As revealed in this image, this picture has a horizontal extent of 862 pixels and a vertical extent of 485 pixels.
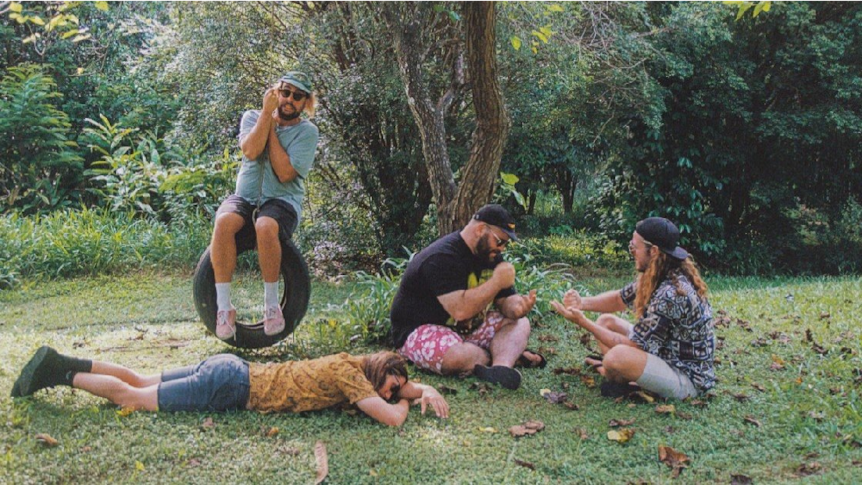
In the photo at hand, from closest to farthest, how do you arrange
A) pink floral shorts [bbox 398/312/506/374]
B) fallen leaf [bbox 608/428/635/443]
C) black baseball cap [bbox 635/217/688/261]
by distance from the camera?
1. fallen leaf [bbox 608/428/635/443]
2. black baseball cap [bbox 635/217/688/261]
3. pink floral shorts [bbox 398/312/506/374]

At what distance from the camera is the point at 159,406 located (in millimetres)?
4281

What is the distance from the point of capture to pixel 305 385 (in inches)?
172

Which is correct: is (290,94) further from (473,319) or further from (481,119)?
(473,319)

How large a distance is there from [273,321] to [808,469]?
3.57 meters

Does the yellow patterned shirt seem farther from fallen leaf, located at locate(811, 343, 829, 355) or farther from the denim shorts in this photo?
fallen leaf, located at locate(811, 343, 829, 355)

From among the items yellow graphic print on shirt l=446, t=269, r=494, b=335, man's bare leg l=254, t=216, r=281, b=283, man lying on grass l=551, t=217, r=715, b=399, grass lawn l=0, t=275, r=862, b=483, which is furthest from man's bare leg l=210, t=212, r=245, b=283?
man lying on grass l=551, t=217, r=715, b=399

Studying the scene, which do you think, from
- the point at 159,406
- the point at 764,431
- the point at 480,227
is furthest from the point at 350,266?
the point at 764,431

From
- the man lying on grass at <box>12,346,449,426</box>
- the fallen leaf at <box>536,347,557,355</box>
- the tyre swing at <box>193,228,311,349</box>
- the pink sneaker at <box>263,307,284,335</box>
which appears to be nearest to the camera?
the man lying on grass at <box>12,346,449,426</box>

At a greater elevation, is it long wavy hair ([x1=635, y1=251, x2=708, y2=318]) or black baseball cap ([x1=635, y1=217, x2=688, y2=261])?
black baseball cap ([x1=635, y1=217, x2=688, y2=261])

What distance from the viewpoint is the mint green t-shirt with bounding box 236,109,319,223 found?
5477 mm

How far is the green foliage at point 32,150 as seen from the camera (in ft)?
36.4

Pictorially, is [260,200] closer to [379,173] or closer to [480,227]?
[480,227]

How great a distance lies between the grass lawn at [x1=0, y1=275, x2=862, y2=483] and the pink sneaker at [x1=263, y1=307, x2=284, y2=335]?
241mm

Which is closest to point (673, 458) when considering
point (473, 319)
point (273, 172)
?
point (473, 319)
